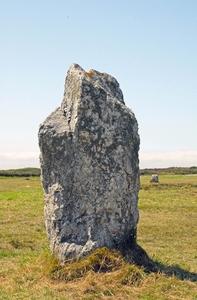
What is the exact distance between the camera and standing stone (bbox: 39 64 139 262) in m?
10.4

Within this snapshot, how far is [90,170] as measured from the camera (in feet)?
34.1

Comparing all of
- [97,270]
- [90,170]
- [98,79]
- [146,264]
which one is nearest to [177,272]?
[146,264]

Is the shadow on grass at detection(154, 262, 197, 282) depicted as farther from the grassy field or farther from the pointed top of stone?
the pointed top of stone

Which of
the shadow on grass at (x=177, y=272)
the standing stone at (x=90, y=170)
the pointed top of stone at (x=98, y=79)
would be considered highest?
the pointed top of stone at (x=98, y=79)

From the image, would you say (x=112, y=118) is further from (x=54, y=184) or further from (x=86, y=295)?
(x=86, y=295)

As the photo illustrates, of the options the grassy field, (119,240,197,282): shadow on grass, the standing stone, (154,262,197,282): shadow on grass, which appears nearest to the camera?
the grassy field

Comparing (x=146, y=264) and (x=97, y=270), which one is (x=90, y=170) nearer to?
(x=97, y=270)

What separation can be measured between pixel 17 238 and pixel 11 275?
16.8ft

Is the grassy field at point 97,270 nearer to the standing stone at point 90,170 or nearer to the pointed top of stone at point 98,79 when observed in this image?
the standing stone at point 90,170

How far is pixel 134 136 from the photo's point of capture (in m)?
10.7

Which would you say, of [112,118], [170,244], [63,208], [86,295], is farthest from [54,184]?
[170,244]

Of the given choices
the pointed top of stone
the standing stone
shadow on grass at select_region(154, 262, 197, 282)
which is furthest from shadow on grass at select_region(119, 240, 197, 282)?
the pointed top of stone

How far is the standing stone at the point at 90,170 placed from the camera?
10383mm

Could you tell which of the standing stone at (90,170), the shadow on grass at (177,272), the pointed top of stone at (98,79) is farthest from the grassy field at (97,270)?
the pointed top of stone at (98,79)
